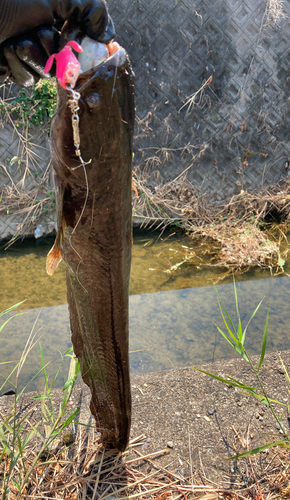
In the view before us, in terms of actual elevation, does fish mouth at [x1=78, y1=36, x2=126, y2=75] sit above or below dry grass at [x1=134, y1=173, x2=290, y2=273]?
above

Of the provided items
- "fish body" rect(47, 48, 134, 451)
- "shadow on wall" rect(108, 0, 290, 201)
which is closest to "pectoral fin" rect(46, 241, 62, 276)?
"fish body" rect(47, 48, 134, 451)

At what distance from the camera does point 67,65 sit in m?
0.83

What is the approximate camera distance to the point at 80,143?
950mm

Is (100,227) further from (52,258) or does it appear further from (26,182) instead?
(26,182)

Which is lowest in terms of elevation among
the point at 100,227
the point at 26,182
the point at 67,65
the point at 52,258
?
the point at 26,182

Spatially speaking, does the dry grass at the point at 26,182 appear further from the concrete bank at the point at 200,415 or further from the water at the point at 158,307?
the concrete bank at the point at 200,415

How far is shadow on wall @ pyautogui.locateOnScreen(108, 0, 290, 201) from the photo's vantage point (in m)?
4.55

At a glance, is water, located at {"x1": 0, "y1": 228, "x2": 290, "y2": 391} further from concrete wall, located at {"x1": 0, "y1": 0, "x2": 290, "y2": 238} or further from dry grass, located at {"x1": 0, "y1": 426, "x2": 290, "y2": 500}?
A: concrete wall, located at {"x1": 0, "y1": 0, "x2": 290, "y2": 238}

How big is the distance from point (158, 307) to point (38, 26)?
2.81 meters

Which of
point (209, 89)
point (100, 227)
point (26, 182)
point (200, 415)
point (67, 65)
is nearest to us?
point (67, 65)

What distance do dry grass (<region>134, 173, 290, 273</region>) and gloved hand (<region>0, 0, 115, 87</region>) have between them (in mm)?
3725

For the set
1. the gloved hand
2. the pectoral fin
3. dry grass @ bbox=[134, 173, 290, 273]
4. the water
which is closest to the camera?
the gloved hand

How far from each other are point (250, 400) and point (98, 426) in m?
0.85

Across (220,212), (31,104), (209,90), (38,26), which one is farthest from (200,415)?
(209,90)
